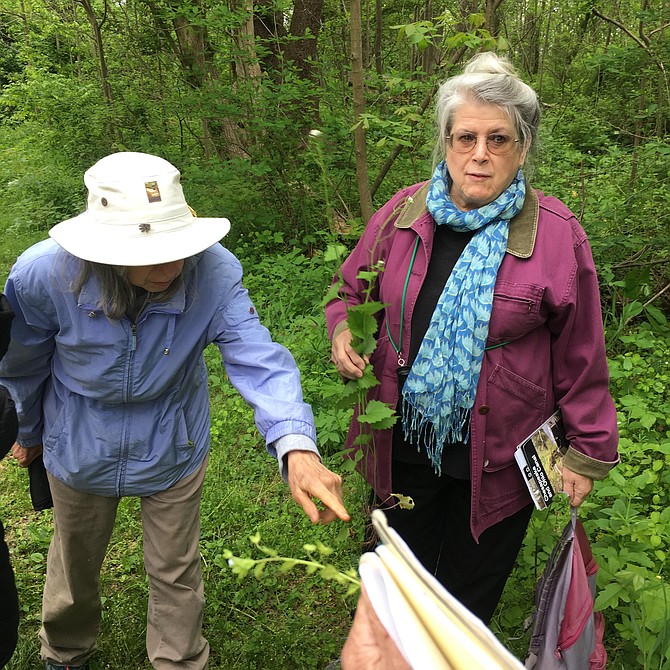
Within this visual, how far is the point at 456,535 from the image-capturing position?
2.18m

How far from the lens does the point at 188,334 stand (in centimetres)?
190

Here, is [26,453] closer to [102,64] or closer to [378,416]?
[378,416]

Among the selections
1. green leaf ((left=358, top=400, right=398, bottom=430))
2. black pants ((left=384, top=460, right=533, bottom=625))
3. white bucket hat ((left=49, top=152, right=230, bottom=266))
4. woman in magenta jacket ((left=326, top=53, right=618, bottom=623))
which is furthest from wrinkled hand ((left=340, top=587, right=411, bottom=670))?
black pants ((left=384, top=460, right=533, bottom=625))

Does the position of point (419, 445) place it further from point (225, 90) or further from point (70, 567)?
point (225, 90)

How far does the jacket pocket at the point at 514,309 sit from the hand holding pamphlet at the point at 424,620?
3.67 ft

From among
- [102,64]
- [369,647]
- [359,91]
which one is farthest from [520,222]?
[102,64]

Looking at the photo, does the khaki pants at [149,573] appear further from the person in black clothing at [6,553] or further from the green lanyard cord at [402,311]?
the green lanyard cord at [402,311]

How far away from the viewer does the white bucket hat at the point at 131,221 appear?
161 centimetres

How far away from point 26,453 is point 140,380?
2.13 feet

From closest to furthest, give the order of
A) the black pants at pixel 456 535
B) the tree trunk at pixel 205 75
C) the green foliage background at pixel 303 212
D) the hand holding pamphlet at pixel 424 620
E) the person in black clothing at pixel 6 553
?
the hand holding pamphlet at pixel 424 620 < the person in black clothing at pixel 6 553 < the black pants at pixel 456 535 < the green foliage background at pixel 303 212 < the tree trunk at pixel 205 75

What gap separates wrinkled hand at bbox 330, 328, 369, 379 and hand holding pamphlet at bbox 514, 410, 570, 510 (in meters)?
0.56

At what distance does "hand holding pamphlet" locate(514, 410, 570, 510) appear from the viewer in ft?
6.19

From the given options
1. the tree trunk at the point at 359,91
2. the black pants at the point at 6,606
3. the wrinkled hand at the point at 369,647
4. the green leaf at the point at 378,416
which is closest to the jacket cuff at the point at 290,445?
the green leaf at the point at 378,416

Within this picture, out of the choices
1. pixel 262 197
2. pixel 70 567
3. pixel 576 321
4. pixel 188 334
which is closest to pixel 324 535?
pixel 70 567
